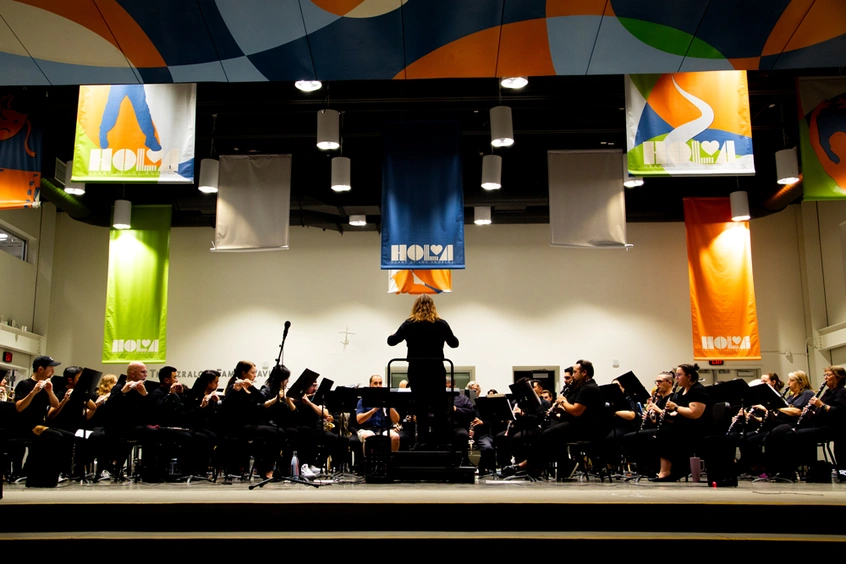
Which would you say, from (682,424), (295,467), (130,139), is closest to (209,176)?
(130,139)

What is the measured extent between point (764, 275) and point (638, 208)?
3432 millimetres

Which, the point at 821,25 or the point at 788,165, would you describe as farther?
the point at 788,165

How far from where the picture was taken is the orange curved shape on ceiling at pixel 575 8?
6039mm

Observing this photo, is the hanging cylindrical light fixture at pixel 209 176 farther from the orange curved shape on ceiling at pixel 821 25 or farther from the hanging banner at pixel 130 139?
the orange curved shape on ceiling at pixel 821 25

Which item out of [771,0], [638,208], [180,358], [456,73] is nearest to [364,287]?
[180,358]

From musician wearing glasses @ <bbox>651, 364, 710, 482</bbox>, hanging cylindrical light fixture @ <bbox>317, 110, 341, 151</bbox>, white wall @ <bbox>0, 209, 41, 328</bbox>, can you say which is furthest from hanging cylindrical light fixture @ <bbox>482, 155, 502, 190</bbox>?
white wall @ <bbox>0, 209, 41, 328</bbox>

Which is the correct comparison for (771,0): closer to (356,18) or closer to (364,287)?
(356,18)

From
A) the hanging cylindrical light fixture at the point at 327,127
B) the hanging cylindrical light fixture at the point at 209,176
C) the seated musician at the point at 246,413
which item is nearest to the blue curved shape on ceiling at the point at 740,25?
the hanging cylindrical light fixture at the point at 327,127

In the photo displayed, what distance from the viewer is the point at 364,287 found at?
1744 centimetres

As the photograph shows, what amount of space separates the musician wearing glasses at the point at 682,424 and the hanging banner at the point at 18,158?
28.4 feet

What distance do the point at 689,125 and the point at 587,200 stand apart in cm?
256

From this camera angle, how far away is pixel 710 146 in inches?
361

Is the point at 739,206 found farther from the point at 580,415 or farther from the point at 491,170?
the point at 580,415
